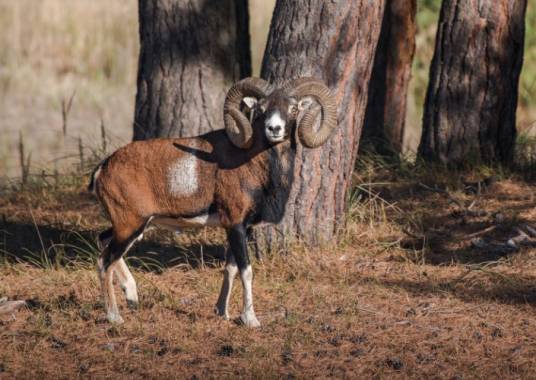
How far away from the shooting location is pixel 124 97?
2100 cm

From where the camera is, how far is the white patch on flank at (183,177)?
30.9 feet

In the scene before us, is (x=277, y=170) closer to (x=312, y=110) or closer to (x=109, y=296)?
(x=312, y=110)

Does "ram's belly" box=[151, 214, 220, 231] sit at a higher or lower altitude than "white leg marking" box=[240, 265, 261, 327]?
higher

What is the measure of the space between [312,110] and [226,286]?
1.60m

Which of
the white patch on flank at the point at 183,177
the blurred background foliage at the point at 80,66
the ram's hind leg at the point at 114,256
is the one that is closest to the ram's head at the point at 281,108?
the white patch on flank at the point at 183,177

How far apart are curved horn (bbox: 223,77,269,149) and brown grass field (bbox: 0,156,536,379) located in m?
1.50

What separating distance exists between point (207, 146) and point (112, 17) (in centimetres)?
1352

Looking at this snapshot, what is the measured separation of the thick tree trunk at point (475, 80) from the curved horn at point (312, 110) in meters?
4.08

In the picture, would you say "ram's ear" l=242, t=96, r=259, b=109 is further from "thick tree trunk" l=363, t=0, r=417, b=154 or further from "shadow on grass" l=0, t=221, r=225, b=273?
"thick tree trunk" l=363, t=0, r=417, b=154

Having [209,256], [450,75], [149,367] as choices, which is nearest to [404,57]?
[450,75]

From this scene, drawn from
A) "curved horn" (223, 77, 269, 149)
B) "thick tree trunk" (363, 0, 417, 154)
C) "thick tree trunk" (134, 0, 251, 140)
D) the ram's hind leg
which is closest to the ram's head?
"curved horn" (223, 77, 269, 149)

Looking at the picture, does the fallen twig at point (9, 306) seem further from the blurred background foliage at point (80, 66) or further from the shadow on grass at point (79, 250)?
the blurred background foliage at point (80, 66)

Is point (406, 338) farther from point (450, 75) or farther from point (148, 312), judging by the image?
point (450, 75)

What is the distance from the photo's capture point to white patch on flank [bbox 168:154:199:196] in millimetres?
9430
